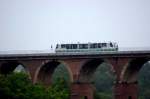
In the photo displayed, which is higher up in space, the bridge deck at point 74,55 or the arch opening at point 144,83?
the bridge deck at point 74,55

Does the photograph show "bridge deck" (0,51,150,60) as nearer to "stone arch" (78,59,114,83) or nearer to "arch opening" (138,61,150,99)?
"stone arch" (78,59,114,83)

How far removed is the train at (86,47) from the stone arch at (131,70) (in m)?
3.15

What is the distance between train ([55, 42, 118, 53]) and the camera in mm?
59125

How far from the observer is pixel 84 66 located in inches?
2327

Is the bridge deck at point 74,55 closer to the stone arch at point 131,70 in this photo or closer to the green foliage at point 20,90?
the stone arch at point 131,70

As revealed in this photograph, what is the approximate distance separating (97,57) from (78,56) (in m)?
2.37

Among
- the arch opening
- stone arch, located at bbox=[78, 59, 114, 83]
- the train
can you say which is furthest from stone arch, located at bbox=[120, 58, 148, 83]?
the arch opening

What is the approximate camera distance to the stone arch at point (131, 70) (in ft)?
182

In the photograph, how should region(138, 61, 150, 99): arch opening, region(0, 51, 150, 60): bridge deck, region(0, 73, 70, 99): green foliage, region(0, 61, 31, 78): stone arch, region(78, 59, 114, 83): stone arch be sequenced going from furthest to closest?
1. region(138, 61, 150, 99): arch opening
2. region(0, 61, 31, 78): stone arch
3. region(78, 59, 114, 83): stone arch
4. region(0, 51, 150, 60): bridge deck
5. region(0, 73, 70, 99): green foliage

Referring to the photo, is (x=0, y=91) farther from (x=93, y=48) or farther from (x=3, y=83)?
(x=93, y=48)

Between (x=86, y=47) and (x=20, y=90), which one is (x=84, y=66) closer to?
(x=86, y=47)

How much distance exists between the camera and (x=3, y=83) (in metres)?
46.1

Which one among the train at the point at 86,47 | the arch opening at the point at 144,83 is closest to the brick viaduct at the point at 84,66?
the train at the point at 86,47

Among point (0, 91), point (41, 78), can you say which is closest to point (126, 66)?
point (41, 78)
